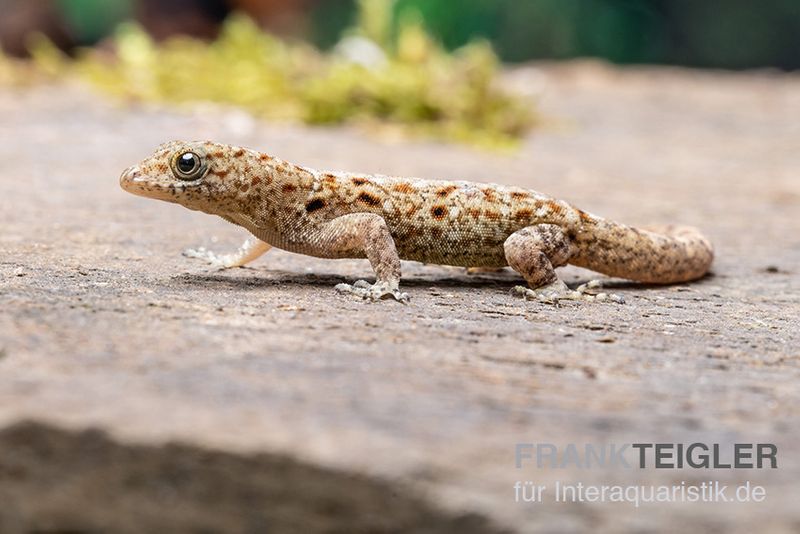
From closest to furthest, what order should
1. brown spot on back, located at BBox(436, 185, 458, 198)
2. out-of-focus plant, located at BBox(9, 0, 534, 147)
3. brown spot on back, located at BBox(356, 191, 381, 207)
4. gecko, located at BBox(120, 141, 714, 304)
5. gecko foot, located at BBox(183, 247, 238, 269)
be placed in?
1. gecko, located at BBox(120, 141, 714, 304)
2. brown spot on back, located at BBox(356, 191, 381, 207)
3. brown spot on back, located at BBox(436, 185, 458, 198)
4. gecko foot, located at BBox(183, 247, 238, 269)
5. out-of-focus plant, located at BBox(9, 0, 534, 147)

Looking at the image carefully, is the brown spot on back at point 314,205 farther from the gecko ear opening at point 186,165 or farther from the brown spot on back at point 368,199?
the gecko ear opening at point 186,165

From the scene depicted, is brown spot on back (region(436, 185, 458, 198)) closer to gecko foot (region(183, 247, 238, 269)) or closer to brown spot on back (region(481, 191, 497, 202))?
brown spot on back (region(481, 191, 497, 202))

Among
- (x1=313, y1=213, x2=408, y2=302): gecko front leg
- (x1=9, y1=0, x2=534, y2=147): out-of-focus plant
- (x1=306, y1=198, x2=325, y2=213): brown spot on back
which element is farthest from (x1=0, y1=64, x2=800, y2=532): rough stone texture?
(x1=9, y1=0, x2=534, y2=147): out-of-focus plant

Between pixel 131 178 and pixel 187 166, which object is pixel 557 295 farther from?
pixel 131 178

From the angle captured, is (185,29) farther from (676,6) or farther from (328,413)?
(328,413)

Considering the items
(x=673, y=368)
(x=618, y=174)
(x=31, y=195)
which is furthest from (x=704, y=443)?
(x=618, y=174)
